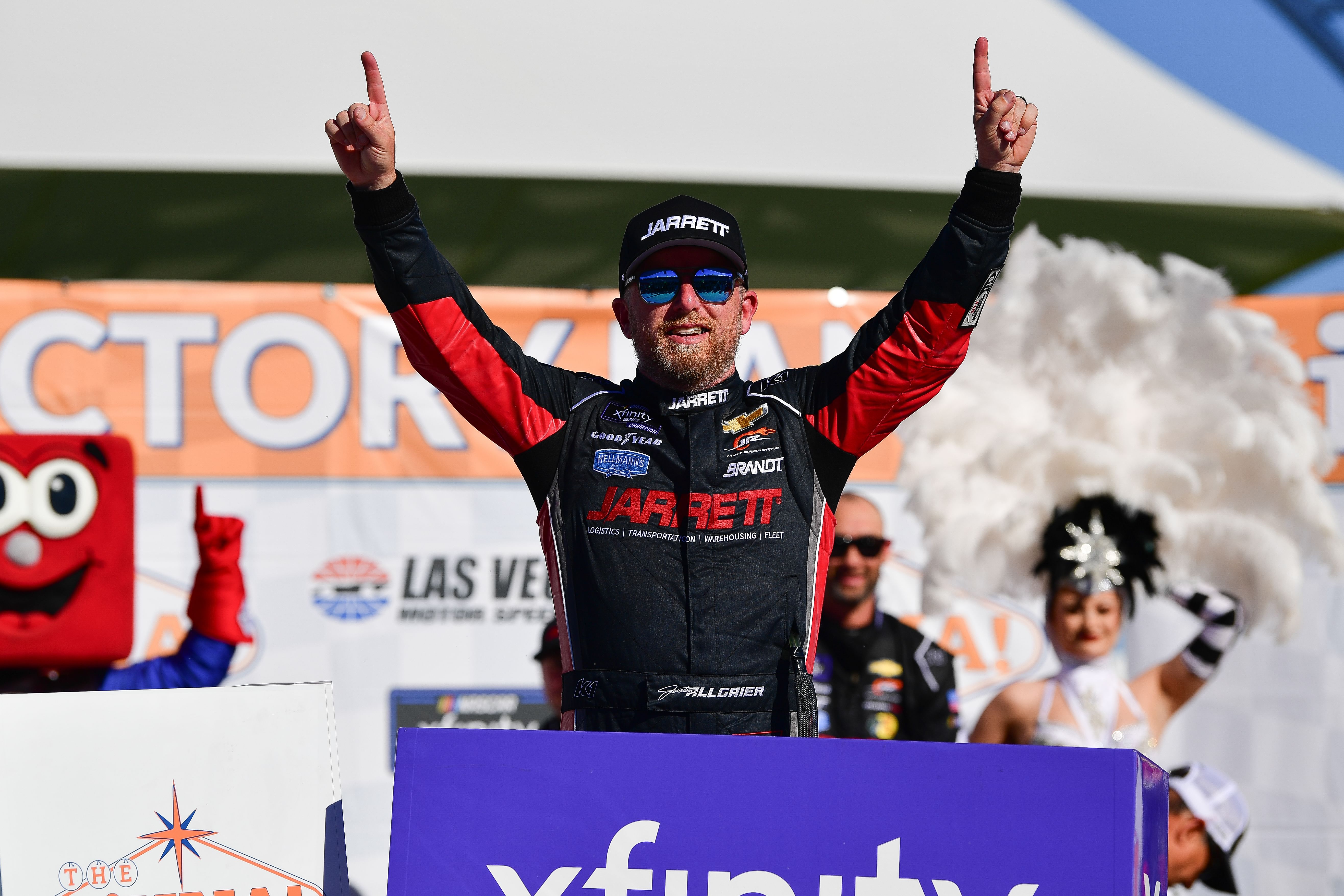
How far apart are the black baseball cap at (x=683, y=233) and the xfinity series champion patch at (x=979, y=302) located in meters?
0.39

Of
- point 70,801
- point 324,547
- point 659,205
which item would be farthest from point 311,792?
point 324,547

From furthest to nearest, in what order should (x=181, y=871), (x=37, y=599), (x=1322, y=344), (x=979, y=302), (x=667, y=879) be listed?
(x=1322, y=344) < (x=37, y=599) < (x=979, y=302) < (x=181, y=871) < (x=667, y=879)

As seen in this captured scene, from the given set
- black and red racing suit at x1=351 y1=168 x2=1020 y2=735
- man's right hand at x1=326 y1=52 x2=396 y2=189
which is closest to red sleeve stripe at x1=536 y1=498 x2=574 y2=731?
black and red racing suit at x1=351 y1=168 x2=1020 y2=735

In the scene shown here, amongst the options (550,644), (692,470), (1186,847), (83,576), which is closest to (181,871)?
(692,470)

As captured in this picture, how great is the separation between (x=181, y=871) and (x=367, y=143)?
114 centimetres

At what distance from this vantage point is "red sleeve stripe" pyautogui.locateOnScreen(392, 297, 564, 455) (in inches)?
78.8

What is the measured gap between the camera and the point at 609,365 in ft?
14.8

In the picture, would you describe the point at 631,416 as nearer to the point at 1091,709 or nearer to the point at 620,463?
the point at 620,463

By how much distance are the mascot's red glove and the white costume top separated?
249cm

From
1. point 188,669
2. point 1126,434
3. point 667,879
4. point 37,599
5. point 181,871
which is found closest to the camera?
point 667,879

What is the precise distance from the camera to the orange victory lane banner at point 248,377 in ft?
14.1

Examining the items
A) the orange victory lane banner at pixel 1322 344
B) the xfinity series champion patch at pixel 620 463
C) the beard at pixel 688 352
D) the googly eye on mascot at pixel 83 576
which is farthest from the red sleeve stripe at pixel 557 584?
the orange victory lane banner at pixel 1322 344

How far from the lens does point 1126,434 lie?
13.4 ft

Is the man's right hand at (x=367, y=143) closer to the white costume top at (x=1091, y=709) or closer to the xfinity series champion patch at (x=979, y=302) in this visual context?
the xfinity series champion patch at (x=979, y=302)
